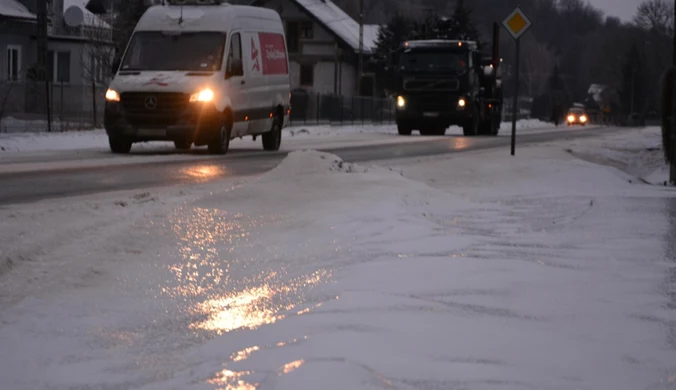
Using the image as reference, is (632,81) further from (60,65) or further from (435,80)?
(435,80)

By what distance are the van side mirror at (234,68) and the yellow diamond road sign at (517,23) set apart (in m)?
4.84

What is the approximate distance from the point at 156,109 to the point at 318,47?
59301 millimetres

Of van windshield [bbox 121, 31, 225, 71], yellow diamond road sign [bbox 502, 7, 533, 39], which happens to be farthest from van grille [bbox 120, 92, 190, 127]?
yellow diamond road sign [bbox 502, 7, 533, 39]

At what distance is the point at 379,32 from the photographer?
81438mm

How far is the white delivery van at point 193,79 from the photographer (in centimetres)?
2034

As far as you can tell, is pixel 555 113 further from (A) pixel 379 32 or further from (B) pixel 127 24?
(B) pixel 127 24

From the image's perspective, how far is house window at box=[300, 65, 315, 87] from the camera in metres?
79.8

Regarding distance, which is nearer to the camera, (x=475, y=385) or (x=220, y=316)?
(x=475, y=385)

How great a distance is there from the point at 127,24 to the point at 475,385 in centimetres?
4656

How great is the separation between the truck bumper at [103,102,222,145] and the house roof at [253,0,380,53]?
55.9 m

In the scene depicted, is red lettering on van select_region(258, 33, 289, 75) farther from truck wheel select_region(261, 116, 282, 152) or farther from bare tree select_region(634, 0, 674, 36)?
bare tree select_region(634, 0, 674, 36)

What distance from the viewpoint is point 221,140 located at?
67.9 feet

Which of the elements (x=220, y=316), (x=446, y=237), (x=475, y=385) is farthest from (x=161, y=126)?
(x=475, y=385)

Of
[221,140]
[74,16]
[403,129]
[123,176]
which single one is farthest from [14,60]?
[123,176]
